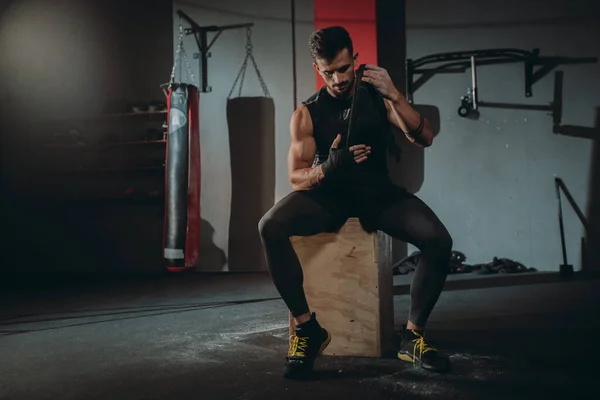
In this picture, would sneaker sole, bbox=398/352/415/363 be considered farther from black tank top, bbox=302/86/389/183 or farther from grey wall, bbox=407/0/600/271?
grey wall, bbox=407/0/600/271

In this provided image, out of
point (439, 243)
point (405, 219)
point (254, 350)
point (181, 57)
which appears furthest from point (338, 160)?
point (181, 57)

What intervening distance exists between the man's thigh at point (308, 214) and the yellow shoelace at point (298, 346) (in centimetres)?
39

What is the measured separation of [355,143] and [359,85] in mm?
228

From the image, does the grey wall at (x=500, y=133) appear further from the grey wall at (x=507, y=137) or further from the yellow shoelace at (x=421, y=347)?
the yellow shoelace at (x=421, y=347)

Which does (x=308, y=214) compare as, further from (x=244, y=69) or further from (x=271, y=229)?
(x=244, y=69)

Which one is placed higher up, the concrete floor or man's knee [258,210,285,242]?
man's knee [258,210,285,242]

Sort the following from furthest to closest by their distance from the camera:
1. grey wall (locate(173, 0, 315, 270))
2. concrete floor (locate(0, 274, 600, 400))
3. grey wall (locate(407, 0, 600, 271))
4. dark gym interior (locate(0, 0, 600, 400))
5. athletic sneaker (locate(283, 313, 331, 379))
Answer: grey wall (locate(173, 0, 315, 270)), grey wall (locate(407, 0, 600, 271)), dark gym interior (locate(0, 0, 600, 400)), athletic sneaker (locate(283, 313, 331, 379)), concrete floor (locate(0, 274, 600, 400))

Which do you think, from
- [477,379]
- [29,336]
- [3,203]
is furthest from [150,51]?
[477,379]

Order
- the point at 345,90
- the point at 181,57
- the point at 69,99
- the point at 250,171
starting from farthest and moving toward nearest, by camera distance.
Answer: the point at 69,99 < the point at 181,57 < the point at 250,171 < the point at 345,90

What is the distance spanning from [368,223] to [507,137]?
10.9 feet

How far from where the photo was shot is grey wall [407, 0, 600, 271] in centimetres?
477

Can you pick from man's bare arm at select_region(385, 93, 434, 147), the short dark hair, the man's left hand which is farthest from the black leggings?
the short dark hair

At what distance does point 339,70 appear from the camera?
213 centimetres

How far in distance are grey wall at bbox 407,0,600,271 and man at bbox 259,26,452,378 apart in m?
2.99
